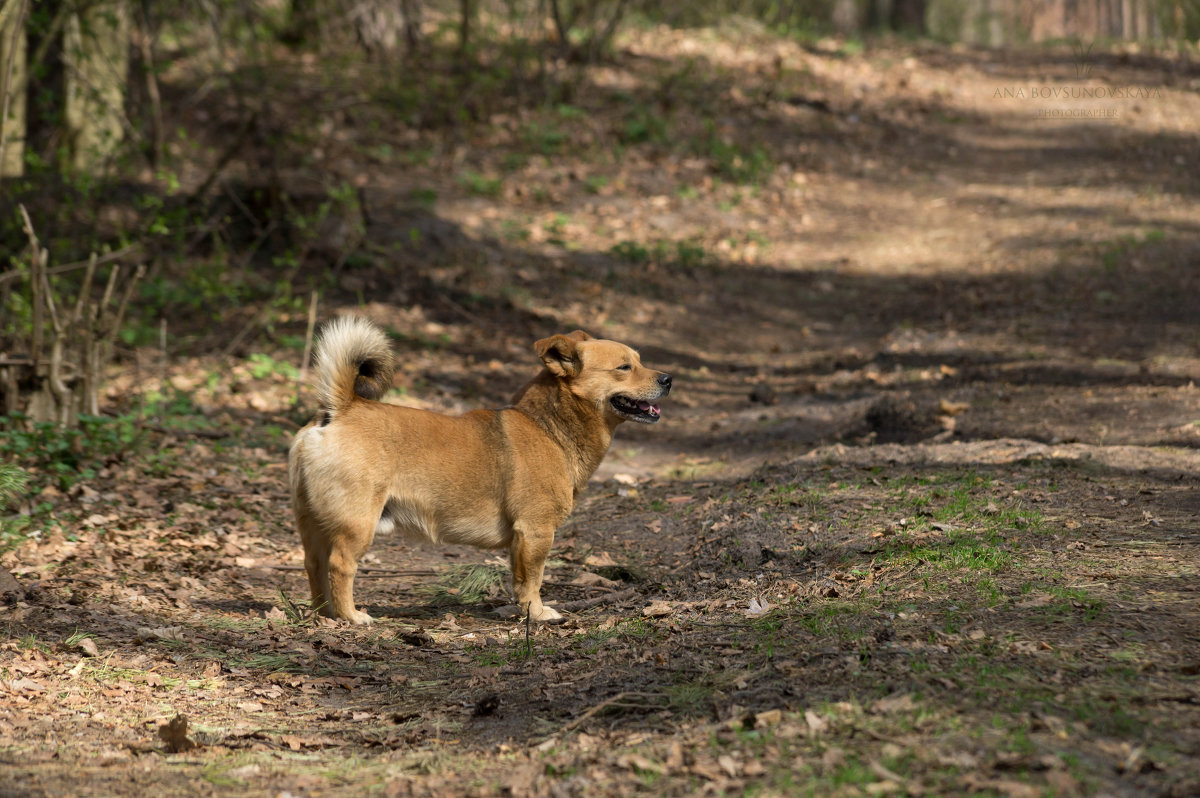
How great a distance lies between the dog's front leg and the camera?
20.0ft

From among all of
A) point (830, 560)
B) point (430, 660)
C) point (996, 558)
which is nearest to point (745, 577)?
point (830, 560)

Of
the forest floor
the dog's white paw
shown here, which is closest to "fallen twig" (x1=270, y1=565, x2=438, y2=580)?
the forest floor

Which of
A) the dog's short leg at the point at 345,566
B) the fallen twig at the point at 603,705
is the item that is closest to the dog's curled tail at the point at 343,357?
the dog's short leg at the point at 345,566

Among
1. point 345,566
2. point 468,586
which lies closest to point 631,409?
point 468,586

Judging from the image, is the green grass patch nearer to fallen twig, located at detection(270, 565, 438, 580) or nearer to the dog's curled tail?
fallen twig, located at detection(270, 565, 438, 580)

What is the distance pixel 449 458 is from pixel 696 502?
2.73 m

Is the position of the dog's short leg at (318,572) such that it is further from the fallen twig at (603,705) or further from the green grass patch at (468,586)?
the fallen twig at (603,705)

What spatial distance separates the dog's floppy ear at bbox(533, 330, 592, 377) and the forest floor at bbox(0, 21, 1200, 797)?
143 cm

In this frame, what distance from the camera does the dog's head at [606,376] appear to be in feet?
21.4

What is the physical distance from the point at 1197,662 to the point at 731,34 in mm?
24215

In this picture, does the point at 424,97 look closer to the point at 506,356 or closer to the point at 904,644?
the point at 506,356

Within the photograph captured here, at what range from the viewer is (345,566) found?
5711 millimetres

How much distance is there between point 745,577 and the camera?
5.91 meters

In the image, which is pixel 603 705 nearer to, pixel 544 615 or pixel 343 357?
pixel 544 615
